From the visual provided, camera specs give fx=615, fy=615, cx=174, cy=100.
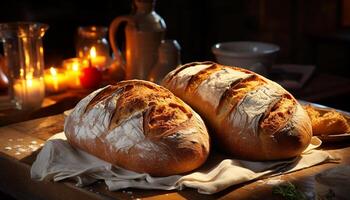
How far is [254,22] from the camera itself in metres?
3.63

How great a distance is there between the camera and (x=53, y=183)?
125 centimetres

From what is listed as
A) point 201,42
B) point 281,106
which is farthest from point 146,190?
point 201,42

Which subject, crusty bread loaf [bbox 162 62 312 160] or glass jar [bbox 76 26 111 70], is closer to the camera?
crusty bread loaf [bbox 162 62 312 160]

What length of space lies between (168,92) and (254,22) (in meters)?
2.38

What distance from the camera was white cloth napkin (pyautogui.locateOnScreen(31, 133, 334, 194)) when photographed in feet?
3.82

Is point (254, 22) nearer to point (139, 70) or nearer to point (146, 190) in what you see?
point (139, 70)

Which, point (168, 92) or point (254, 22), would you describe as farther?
point (254, 22)

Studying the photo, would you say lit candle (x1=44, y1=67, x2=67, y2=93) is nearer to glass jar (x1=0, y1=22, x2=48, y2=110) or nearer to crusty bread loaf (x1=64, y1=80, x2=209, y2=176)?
glass jar (x1=0, y1=22, x2=48, y2=110)

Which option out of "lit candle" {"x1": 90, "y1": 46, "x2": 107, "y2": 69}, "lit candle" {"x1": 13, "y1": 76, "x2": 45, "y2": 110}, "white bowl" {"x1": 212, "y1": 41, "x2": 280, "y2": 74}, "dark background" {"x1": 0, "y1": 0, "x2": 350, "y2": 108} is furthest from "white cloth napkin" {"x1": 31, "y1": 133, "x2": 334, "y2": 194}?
"dark background" {"x1": 0, "y1": 0, "x2": 350, "y2": 108}

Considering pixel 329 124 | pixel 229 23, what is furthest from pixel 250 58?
pixel 229 23

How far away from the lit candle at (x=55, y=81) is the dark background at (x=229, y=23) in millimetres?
1757

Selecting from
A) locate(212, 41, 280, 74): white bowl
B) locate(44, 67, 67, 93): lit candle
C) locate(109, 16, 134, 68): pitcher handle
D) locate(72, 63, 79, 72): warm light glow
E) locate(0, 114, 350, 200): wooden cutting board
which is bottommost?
locate(0, 114, 350, 200): wooden cutting board

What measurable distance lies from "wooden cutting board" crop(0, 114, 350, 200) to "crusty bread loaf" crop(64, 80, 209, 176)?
6 centimetres

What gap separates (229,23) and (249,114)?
2840 millimetres
